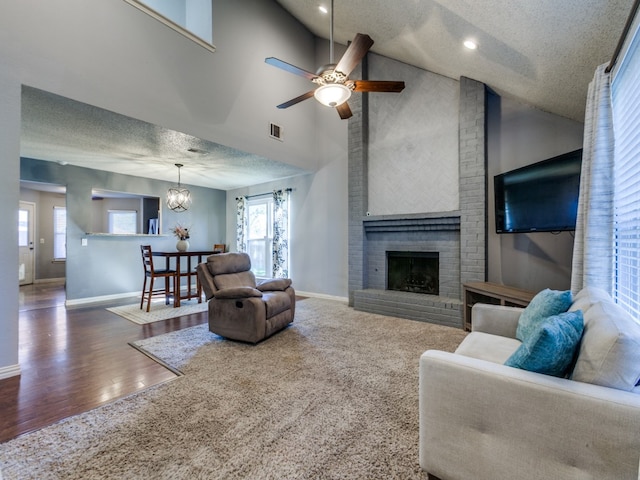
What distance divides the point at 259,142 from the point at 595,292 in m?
4.18

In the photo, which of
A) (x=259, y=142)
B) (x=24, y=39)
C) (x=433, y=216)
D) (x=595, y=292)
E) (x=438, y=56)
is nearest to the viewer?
(x=595, y=292)

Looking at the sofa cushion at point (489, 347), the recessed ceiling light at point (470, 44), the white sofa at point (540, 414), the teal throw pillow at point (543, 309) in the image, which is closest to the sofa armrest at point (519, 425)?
the white sofa at point (540, 414)

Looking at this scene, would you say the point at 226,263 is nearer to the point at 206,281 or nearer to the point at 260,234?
the point at 206,281

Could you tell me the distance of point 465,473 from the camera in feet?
3.89

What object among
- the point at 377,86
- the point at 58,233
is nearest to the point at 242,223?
the point at 377,86

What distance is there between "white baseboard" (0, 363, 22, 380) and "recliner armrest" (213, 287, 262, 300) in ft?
5.45

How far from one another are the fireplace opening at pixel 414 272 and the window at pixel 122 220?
21.0ft

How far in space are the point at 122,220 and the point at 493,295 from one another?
8.18 meters

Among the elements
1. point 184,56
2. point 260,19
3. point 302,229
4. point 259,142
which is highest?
point 260,19

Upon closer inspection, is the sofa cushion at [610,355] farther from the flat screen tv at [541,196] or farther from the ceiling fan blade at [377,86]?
the ceiling fan blade at [377,86]

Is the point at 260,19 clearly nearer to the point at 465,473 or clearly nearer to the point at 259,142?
the point at 259,142

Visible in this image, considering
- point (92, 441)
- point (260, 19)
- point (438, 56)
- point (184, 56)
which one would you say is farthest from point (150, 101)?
point (438, 56)

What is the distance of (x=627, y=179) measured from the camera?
186 centimetres

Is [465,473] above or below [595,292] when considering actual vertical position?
below
